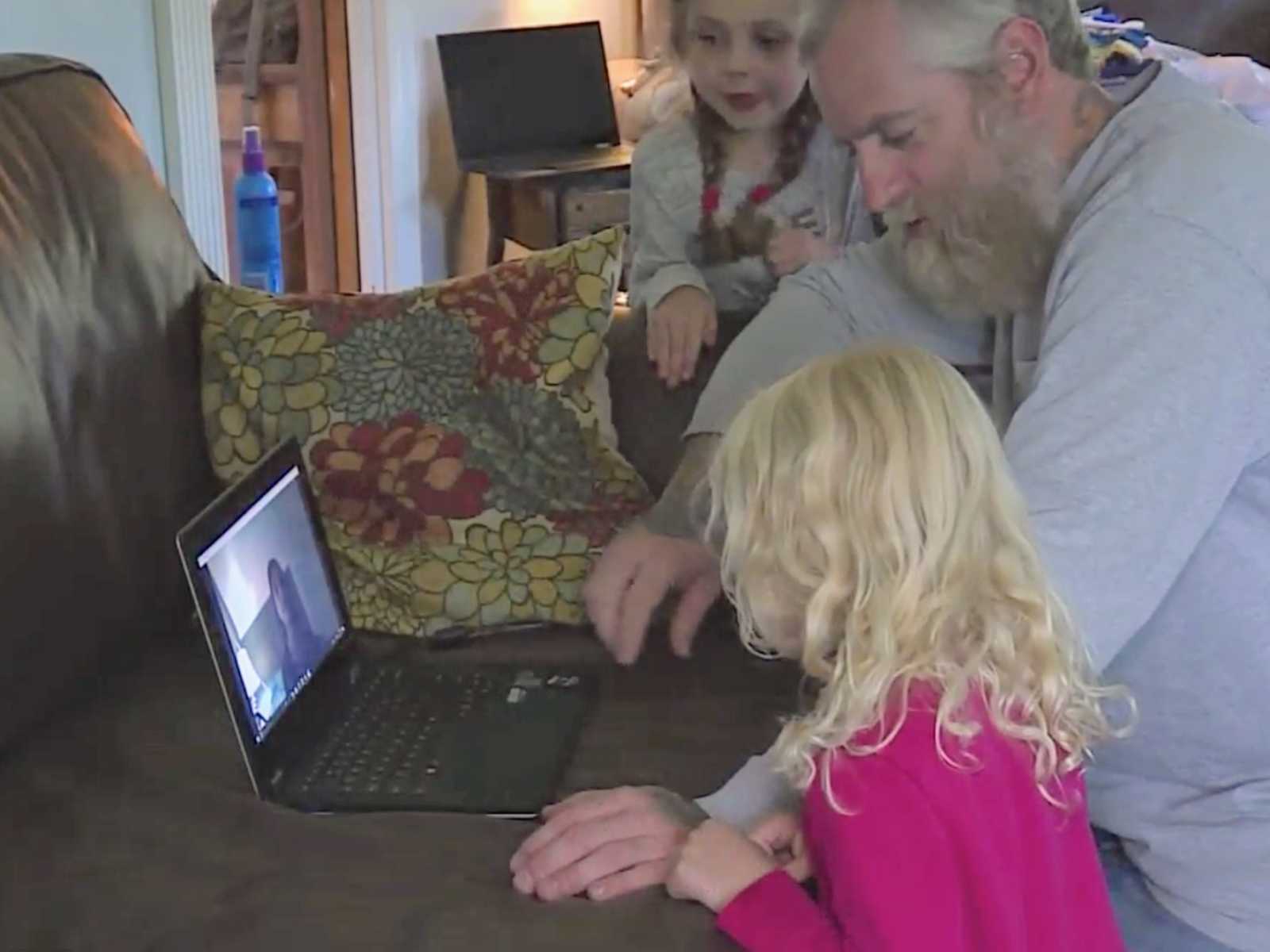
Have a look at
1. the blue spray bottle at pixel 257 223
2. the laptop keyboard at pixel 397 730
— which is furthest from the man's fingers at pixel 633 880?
the blue spray bottle at pixel 257 223

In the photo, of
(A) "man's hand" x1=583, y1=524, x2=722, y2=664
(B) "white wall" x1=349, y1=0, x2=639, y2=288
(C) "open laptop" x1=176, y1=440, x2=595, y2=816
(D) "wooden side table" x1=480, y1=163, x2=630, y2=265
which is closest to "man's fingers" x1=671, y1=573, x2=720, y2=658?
(A) "man's hand" x1=583, y1=524, x2=722, y2=664

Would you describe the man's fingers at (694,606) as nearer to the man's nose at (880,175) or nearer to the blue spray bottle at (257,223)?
the man's nose at (880,175)

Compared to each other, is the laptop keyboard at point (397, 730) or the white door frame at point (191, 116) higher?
the white door frame at point (191, 116)

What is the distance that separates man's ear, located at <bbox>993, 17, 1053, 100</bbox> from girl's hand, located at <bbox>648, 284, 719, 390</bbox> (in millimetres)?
602

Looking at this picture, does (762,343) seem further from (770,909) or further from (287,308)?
(770,909)

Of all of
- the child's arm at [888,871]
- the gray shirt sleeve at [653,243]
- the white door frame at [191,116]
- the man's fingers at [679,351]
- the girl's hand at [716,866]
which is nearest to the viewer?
the child's arm at [888,871]

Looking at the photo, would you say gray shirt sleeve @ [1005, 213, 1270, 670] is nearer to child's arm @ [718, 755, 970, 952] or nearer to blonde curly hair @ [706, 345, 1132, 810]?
blonde curly hair @ [706, 345, 1132, 810]

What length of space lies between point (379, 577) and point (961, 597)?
31.3 inches

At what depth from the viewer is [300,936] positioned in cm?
117

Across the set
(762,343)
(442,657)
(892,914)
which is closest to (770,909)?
(892,914)

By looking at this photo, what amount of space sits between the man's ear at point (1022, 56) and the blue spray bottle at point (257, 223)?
1379mm

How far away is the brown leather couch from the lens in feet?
3.92

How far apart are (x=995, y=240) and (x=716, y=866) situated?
2.01ft

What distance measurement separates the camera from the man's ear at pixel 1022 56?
138cm
